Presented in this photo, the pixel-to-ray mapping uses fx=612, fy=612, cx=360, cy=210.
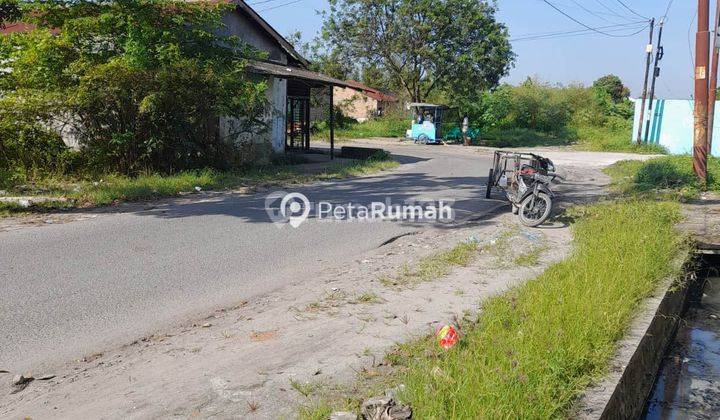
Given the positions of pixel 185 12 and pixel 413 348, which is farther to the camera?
pixel 185 12

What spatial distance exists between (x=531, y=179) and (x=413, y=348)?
6519 millimetres

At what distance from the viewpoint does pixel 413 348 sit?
181 inches

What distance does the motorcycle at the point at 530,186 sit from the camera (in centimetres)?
992

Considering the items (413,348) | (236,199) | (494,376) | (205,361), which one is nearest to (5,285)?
(205,361)

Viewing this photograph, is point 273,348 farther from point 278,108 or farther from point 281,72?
point 278,108

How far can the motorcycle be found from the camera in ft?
32.6

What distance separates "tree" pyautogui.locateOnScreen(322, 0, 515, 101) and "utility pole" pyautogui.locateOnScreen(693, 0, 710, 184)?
2138cm

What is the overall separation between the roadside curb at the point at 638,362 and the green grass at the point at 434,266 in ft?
7.26

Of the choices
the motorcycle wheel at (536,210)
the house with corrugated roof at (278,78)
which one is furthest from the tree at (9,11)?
the motorcycle wheel at (536,210)

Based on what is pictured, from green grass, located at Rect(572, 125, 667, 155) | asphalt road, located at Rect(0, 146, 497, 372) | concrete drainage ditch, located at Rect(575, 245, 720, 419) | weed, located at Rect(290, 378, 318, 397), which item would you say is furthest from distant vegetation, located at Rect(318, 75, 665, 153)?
weed, located at Rect(290, 378, 318, 397)

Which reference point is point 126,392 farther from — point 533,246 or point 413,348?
point 533,246

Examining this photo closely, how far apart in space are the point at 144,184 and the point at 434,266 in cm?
736

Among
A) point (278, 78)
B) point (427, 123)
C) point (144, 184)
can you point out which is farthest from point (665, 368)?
point (427, 123)

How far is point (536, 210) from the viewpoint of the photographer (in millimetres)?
10023
